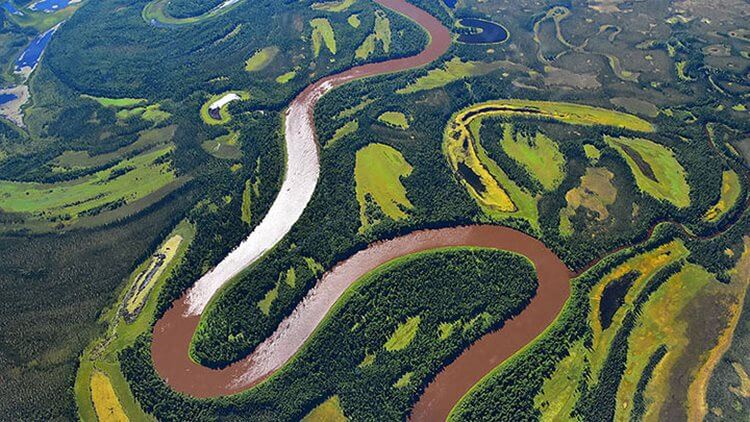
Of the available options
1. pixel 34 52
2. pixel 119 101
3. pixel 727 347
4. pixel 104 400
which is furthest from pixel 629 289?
pixel 34 52

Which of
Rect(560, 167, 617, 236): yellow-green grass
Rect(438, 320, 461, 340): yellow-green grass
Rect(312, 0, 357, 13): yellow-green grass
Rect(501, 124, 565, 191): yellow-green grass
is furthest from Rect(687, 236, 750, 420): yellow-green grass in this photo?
Rect(312, 0, 357, 13): yellow-green grass

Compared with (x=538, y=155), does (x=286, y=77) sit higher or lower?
higher

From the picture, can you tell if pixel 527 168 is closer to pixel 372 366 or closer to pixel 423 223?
pixel 423 223

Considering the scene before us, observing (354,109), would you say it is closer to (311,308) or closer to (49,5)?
(311,308)

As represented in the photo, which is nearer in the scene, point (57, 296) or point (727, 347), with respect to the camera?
point (727, 347)

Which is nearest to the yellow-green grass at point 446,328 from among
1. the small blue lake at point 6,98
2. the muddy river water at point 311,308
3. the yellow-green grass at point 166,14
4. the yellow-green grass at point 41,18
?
the muddy river water at point 311,308

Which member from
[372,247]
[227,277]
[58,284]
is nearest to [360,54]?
[372,247]

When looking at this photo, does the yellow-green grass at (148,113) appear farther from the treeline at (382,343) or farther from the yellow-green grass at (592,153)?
the yellow-green grass at (592,153)
